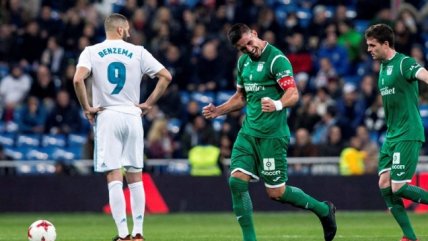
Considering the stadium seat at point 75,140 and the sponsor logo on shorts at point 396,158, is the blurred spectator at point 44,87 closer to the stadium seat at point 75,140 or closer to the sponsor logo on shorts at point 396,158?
the stadium seat at point 75,140

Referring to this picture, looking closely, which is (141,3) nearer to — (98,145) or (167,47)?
(167,47)

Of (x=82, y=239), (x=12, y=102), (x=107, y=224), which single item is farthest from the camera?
(x=12, y=102)

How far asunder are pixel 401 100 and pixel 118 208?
3.25m

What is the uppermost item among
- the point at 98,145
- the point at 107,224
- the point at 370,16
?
the point at 370,16

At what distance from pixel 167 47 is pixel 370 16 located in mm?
4736

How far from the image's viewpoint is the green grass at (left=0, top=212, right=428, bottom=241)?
1503 centimetres

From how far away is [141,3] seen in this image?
2814 cm

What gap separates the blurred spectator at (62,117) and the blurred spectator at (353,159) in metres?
6.07

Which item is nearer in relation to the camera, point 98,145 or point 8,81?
point 98,145

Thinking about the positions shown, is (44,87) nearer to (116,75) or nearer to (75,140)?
(75,140)

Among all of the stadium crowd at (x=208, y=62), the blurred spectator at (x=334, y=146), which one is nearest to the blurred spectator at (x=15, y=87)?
the stadium crowd at (x=208, y=62)

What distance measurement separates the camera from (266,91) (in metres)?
12.5

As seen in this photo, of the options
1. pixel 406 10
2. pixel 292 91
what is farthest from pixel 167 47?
pixel 292 91

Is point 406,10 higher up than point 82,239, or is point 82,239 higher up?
point 406,10
